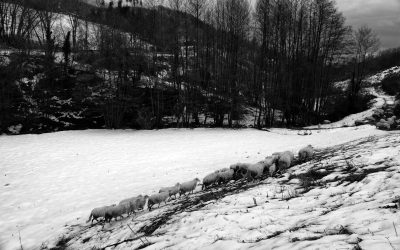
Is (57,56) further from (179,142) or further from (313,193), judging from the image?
(313,193)

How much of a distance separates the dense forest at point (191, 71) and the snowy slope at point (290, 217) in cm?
2095

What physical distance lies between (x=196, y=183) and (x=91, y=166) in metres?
7.79

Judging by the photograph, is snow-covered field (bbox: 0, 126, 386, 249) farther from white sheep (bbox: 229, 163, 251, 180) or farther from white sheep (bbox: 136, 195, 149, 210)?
white sheep (bbox: 229, 163, 251, 180)

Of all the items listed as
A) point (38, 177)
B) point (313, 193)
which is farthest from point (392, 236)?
point (38, 177)

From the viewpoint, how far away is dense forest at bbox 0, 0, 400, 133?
2955cm

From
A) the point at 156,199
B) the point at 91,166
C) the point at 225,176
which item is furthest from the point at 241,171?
the point at 91,166

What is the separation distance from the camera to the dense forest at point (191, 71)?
29.5 meters

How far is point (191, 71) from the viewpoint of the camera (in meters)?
31.5

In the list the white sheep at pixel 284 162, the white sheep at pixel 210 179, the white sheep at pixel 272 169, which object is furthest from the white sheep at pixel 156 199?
the white sheep at pixel 284 162

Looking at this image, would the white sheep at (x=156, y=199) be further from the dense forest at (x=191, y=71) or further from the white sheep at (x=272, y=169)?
the dense forest at (x=191, y=71)

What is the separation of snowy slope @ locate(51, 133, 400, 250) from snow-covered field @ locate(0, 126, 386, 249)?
7.50ft

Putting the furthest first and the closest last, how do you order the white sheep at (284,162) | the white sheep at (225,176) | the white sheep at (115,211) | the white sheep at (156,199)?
the white sheep at (284,162), the white sheep at (225,176), the white sheep at (156,199), the white sheep at (115,211)

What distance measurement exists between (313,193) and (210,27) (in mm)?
29406

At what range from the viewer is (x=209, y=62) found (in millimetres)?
34375
